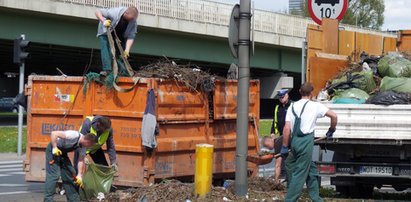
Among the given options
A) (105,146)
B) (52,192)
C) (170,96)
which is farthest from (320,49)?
(52,192)

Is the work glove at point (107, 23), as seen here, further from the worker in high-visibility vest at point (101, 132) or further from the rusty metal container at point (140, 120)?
the worker in high-visibility vest at point (101, 132)

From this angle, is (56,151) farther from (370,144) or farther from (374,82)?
(374,82)

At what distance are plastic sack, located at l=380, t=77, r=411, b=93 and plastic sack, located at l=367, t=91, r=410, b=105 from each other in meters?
0.35

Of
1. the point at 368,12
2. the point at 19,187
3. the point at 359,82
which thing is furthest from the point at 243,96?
the point at 368,12

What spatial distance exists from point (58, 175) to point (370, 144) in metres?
4.33

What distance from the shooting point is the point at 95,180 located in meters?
9.63

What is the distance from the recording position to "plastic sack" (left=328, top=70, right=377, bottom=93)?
35.8 feet

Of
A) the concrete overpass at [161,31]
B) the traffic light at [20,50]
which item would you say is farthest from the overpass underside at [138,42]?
the traffic light at [20,50]

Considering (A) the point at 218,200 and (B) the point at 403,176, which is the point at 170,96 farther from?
(B) the point at 403,176

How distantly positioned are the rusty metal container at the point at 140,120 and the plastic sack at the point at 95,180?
59 centimetres

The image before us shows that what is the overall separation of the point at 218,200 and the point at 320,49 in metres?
3.71

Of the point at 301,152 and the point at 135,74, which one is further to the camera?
the point at 135,74

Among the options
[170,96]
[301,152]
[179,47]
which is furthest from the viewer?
[179,47]

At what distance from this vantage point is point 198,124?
1096 cm
